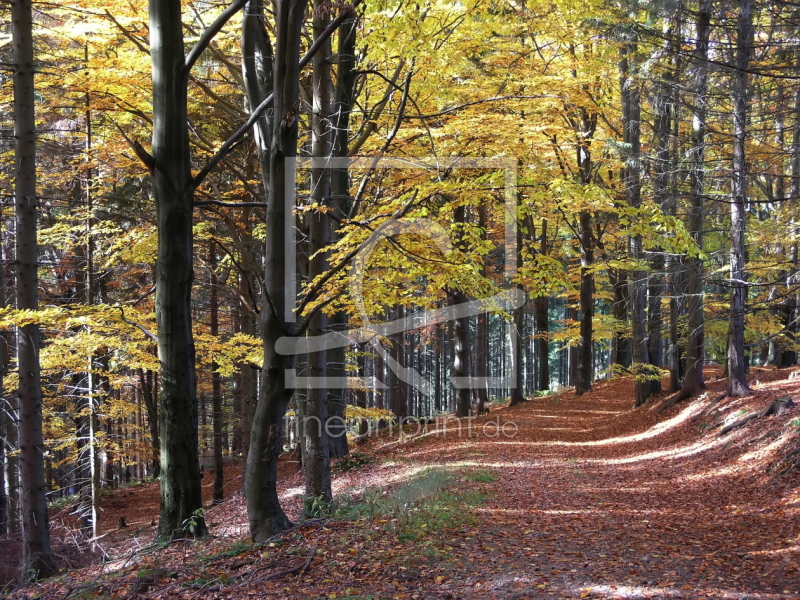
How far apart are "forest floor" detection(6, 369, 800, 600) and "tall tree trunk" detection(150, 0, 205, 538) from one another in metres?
0.73

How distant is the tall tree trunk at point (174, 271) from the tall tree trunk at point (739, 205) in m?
10.2

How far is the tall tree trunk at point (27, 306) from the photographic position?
8.96 m

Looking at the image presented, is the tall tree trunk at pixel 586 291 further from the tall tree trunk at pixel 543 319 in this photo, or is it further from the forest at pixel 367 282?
the forest at pixel 367 282

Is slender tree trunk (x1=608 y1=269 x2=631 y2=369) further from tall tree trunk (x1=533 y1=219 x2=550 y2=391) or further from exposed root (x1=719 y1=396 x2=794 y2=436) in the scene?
exposed root (x1=719 y1=396 x2=794 y2=436)

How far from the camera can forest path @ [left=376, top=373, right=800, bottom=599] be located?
18.1 feet

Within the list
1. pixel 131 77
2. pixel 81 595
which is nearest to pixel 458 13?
pixel 131 77

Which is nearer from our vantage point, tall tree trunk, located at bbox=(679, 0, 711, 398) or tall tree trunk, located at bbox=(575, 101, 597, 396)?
tall tree trunk, located at bbox=(679, 0, 711, 398)

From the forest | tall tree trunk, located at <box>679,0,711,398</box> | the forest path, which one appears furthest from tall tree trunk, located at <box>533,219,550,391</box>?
the forest path

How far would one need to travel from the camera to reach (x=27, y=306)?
9.17 metres

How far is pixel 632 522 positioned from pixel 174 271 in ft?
21.6

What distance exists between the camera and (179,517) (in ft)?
24.4

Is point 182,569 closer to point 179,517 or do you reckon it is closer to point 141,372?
point 179,517

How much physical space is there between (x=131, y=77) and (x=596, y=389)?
74.9 feet

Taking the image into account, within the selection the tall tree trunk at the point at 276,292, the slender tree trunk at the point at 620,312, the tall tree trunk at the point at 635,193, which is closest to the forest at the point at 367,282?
the tall tree trunk at the point at 276,292
